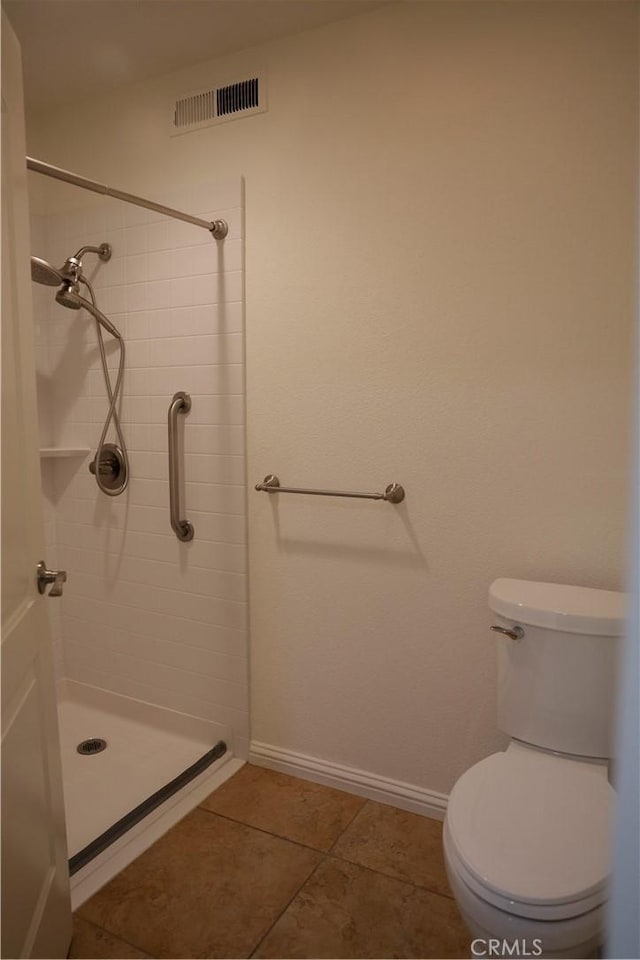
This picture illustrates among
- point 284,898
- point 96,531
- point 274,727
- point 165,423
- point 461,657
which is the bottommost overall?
point 284,898

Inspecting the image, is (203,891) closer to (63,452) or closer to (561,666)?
(561,666)

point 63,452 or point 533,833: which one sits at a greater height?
point 63,452

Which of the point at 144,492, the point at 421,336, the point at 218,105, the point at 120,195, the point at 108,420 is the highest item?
the point at 218,105

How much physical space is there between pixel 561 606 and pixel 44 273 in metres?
1.85

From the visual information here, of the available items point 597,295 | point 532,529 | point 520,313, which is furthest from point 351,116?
point 532,529

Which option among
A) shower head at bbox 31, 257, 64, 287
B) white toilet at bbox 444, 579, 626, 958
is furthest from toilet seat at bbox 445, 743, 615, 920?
shower head at bbox 31, 257, 64, 287

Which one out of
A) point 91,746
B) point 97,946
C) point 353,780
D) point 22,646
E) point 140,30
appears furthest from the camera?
point 91,746

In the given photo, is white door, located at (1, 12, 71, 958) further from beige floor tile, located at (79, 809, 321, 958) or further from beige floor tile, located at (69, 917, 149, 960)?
beige floor tile, located at (79, 809, 321, 958)

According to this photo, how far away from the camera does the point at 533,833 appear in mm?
1246

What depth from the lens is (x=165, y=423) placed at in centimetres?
232

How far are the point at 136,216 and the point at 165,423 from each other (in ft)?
2.53

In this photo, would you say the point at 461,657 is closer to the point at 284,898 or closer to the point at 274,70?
the point at 284,898

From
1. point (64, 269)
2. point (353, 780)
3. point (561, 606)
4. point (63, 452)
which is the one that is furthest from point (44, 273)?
point (353, 780)

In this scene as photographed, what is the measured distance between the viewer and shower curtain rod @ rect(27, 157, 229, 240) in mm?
1614
